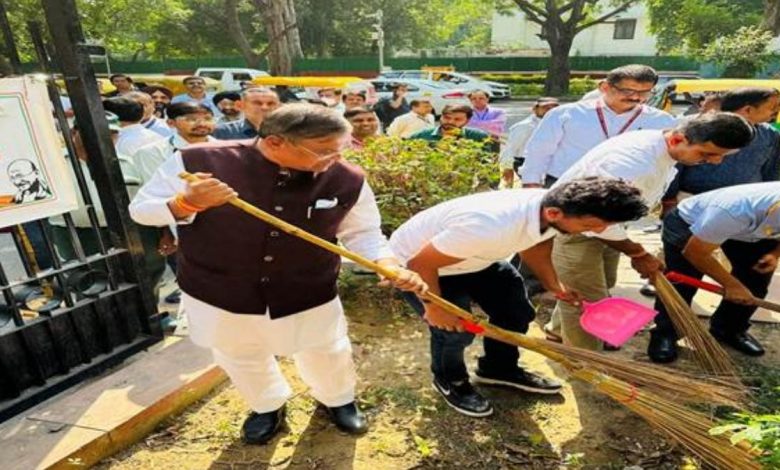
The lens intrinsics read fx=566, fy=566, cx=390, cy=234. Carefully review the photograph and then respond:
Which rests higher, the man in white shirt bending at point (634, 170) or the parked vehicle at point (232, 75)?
the man in white shirt bending at point (634, 170)

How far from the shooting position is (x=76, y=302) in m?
2.92

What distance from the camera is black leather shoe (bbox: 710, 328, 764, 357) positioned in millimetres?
3430

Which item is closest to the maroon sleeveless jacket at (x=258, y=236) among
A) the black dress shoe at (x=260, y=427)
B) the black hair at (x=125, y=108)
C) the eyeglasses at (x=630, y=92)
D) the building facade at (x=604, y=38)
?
the black dress shoe at (x=260, y=427)

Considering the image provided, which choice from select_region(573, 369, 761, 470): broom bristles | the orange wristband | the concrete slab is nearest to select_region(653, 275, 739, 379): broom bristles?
select_region(573, 369, 761, 470): broom bristles

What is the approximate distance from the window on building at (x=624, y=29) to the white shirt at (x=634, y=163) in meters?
39.9

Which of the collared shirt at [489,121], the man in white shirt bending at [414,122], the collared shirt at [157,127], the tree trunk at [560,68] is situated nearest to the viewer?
the collared shirt at [157,127]

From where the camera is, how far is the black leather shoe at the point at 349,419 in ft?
8.91

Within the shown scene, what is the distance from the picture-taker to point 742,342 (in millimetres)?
3482

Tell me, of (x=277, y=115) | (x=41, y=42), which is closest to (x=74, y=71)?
(x=41, y=42)

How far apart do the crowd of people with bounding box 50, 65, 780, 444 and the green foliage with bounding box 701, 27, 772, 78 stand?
54.5ft

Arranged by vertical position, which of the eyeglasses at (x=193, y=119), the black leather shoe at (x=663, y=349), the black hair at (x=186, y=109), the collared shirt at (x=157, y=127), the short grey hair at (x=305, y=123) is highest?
the short grey hair at (x=305, y=123)

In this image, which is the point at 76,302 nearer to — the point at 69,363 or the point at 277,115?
the point at 69,363

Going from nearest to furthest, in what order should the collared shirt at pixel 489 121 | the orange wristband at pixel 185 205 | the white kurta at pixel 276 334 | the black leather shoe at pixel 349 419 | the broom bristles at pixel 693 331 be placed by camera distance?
1. the orange wristband at pixel 185 205
2. the white kurta at pixel 276 334
3. the black leather shoe at pixel 349 419
4. the broom bristles at pixel 693 331
5. the collared shirt at pixel 489 121

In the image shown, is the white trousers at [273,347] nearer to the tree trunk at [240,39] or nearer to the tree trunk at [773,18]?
the tree trunk at [240,39]
